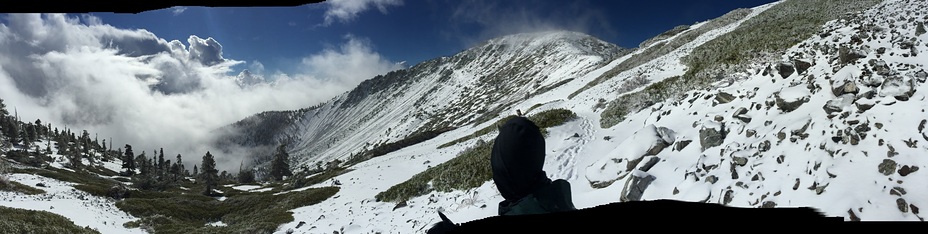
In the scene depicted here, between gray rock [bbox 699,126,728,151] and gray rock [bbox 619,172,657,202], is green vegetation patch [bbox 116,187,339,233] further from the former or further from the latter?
gray rock [bbox 699,126,728,151]

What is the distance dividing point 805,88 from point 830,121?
12.2ft

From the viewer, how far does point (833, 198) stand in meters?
9.14

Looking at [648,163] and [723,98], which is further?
[723,98]

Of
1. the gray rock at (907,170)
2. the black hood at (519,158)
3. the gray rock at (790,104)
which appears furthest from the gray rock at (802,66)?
the black hood at (519,158)

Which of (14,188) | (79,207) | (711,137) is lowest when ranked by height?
(79,207)

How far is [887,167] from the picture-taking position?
902 cm

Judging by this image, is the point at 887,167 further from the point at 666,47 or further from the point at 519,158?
the point at 666,47

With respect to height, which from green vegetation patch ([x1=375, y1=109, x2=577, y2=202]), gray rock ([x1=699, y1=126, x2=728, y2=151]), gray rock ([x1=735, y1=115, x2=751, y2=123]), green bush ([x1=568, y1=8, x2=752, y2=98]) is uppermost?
green bush ([x1=568, y1=8, x2=752, y2=98])

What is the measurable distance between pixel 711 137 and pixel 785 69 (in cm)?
604

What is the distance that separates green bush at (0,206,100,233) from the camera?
21203 mm

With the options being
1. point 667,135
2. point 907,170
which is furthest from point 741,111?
point 907,170

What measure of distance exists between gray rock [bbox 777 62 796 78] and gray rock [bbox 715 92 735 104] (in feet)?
6.62

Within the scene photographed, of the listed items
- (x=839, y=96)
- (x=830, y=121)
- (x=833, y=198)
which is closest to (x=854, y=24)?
(x=839, y=96)

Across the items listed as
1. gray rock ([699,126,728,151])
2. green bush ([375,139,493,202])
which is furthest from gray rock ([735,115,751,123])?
green bush ([375,139,493,202])
